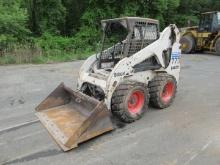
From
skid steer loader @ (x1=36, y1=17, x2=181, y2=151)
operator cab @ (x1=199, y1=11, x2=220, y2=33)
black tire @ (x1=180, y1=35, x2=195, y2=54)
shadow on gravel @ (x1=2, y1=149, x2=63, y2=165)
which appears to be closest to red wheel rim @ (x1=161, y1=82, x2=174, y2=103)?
skid steer loader @ (x1=36, y1=17, x2=181, y2=151)

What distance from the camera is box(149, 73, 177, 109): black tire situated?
5.59m

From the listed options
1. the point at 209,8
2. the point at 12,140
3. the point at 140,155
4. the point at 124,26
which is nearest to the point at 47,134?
the point at 12,140

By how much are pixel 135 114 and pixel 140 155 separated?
1274 millimetres

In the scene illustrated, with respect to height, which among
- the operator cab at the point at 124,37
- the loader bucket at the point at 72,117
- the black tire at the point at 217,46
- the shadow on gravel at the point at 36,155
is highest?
the operator cab at the point at 124,37

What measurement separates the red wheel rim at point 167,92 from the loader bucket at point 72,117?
1.79 metres

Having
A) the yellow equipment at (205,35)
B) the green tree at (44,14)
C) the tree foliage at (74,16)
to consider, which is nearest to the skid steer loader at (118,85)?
the yellow equipment at (205,35)

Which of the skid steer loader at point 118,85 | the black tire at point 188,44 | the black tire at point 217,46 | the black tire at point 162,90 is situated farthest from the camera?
the black tire at point 188,44

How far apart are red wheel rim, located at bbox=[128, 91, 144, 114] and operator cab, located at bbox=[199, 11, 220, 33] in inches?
417

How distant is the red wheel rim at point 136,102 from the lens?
5.12 m

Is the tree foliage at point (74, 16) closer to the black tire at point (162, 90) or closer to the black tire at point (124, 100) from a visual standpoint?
the black tire at point (162, 90)

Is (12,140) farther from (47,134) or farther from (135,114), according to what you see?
(135,114)

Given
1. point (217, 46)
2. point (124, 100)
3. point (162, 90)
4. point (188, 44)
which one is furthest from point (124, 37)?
point (188, 44)

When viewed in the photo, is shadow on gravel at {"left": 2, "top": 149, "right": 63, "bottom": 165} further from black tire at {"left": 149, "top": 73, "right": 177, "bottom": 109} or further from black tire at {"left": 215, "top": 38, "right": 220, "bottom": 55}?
black tire at {"left": 215, "top": 38, "right": 220, "bottom": 55}

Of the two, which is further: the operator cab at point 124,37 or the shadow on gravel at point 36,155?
the operator cab at point 124,37
